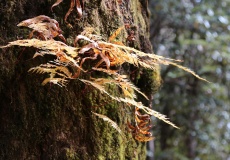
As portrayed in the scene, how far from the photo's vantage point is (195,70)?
4.32 m

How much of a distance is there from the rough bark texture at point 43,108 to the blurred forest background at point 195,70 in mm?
2788

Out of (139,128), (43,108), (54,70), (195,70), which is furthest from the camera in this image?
(195,70)

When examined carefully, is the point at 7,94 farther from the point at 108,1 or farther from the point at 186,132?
the point at 186,132

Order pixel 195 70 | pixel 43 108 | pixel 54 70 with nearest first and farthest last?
1. pixel 54 70
2. pixel 43 108
3. pixel 195 70

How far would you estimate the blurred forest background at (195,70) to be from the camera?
12.6ft

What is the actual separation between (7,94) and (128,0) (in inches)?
27.2

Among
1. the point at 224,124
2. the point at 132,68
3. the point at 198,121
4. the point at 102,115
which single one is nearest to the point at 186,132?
the point at 198,121

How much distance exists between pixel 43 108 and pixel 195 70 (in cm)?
357

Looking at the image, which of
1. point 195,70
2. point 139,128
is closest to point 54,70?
point 139,128

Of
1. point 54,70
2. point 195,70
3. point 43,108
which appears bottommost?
point 195,70

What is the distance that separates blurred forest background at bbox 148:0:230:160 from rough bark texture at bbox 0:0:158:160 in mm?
2788

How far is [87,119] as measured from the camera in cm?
107

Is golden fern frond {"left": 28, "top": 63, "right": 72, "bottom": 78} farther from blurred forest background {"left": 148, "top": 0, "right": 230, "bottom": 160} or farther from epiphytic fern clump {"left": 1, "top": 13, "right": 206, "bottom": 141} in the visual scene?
blurred forest background {"left": 148, "top": 0, "right": 230, "bottom": 160}

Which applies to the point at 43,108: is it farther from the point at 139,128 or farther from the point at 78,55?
the point at 139,128
